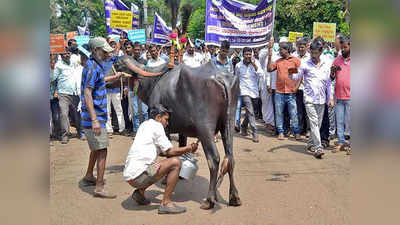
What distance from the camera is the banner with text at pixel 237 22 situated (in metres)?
8.19

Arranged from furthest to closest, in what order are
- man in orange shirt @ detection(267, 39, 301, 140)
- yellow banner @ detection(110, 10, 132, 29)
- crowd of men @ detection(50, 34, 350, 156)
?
yellow banner @ detection(110, 10, 132, 29) < man in orange shirt @ detection(267, 39, 301, 140) < crowd of men @ detection(50, 34, 350, 156)

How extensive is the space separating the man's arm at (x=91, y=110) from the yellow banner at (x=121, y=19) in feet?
25.0

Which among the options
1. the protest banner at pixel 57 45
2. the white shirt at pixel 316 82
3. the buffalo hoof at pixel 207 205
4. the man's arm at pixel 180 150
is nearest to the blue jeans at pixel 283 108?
the white shirt at pixel 316 82

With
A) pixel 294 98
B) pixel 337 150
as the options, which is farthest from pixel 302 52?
pixel 337 150

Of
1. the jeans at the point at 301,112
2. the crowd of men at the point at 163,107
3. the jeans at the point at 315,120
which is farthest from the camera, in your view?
the jeans at the point at 301,112

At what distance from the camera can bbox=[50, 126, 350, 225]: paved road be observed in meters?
4.47

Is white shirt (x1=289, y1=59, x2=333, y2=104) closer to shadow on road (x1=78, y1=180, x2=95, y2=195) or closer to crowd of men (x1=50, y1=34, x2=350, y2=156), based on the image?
crowd of men (x1=50, y1=34, x2=350, y2=156)

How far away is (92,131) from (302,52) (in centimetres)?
561

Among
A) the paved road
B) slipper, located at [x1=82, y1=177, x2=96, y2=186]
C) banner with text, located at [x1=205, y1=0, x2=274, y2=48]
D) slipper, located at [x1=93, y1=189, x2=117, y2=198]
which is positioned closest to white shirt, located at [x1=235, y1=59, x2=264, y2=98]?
banner with text, located at [x1=205, y1=0, x2=274, y2=48]

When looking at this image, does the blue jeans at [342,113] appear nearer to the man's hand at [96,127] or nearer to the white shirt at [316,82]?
the white shirt at [316,82]

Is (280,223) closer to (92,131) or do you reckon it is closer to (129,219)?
(129,219)

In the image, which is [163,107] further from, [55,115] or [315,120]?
[55,115]

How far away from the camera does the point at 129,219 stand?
4449 millimetres

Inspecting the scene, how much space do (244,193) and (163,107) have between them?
5.65 feet
